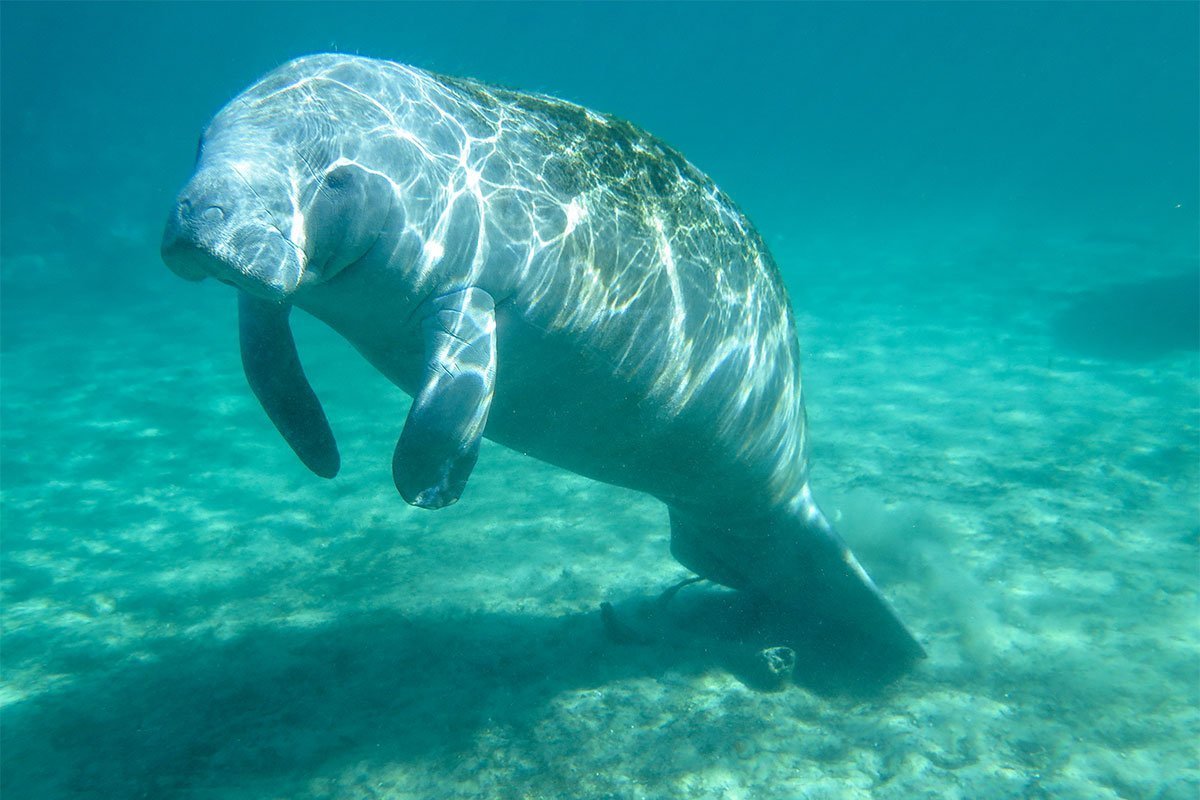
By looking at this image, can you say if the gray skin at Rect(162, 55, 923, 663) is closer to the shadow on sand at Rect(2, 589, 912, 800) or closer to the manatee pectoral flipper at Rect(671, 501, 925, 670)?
the manatee pectoral flipper at Rect(671, 501, 925, 670)

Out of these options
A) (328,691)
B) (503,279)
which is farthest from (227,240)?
(328,691)

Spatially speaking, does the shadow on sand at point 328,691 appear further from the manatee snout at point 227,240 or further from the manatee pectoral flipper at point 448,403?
the manatee snout at point 227,240

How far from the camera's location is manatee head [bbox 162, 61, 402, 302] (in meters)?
2.28

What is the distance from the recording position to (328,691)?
4.48 m

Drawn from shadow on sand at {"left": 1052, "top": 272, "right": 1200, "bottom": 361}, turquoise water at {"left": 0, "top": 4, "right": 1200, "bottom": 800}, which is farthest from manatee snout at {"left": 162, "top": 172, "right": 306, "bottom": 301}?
shadow on sand at {"left": 1052, "top": 272, "right": 1200, "bottom": 361}

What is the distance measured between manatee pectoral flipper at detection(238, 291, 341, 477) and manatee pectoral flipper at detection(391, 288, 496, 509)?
1010mm

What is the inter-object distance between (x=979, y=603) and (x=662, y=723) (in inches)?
107

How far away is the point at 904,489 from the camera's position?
7.32 meters

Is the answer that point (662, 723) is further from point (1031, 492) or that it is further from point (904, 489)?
point (1031, 492)

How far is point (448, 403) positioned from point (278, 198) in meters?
0.92

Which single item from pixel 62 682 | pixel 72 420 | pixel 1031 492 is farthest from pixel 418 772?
pixel 72 420

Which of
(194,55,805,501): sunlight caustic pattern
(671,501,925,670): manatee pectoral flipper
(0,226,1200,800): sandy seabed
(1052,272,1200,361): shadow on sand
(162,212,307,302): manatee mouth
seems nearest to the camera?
(162,212,307,302): manatee mouth

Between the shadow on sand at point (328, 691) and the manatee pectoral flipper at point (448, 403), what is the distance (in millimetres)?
1870

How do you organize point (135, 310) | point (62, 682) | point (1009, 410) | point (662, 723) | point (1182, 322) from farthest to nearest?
point (135, 310) < point (1182, 322) < point (1009, 410) < point (62, 682) < point (662, 723)
